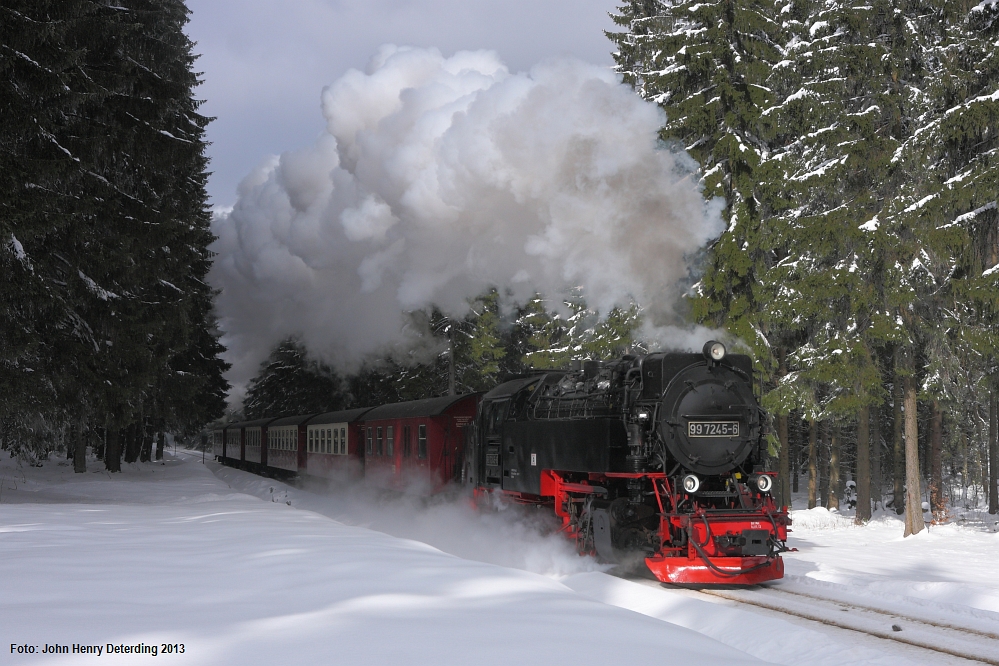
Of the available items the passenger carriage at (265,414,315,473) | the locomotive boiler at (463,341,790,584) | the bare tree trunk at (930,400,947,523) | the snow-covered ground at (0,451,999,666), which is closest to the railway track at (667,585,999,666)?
the snow-covered ground at (0,451,999,666)

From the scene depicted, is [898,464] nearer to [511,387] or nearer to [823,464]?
[823,464]

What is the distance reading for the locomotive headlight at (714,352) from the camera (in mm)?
10648

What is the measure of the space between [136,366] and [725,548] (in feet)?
46.6

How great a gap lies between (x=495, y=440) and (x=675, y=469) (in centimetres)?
463

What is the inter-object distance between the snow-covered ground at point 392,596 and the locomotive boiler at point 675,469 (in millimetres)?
542

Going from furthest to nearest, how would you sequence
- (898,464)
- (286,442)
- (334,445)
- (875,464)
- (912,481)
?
(286,442), (875,464), (898,464), (334,445), (912,481)

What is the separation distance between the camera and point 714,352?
1066 cm

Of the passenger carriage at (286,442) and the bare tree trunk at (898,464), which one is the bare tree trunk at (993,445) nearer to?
the bare tree trunk at (898,464)

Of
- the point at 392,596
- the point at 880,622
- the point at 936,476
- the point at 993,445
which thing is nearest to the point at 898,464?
the point at 936,476

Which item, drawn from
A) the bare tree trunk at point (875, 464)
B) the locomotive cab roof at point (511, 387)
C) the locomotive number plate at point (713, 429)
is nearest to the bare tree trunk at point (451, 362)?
the bare tree trunk at point (875, 464)

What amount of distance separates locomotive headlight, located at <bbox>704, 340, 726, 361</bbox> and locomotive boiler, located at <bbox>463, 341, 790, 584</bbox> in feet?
0.04

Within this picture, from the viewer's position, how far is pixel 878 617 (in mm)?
8344

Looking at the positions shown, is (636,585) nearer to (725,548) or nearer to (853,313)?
(725,548)

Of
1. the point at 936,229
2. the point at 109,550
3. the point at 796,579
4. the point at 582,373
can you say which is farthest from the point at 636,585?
the point at 936,229
